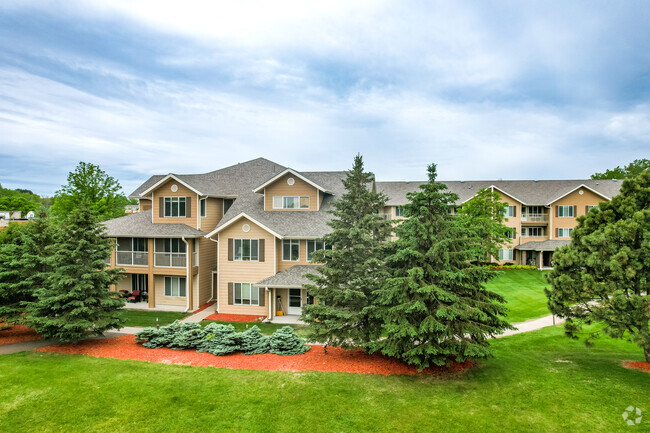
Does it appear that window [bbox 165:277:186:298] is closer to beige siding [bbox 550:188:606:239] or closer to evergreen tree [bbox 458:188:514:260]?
evergreen tree [bbox 458:188:514:260]

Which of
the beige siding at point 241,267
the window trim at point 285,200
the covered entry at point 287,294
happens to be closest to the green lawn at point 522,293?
the covered entry at point 287,294

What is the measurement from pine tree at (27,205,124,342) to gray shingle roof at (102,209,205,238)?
7485mm

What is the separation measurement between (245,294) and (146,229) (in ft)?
29.2

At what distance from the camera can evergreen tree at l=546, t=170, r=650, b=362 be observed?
10.9 metres

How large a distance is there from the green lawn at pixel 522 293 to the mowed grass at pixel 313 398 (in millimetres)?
8715

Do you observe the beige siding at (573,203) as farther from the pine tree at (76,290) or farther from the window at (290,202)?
the pine tree at (76,290)

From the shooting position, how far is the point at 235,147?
Answer: 128ft

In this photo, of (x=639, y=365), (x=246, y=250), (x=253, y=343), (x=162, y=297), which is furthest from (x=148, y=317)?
(x=639, y=365)

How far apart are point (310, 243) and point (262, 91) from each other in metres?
16.5

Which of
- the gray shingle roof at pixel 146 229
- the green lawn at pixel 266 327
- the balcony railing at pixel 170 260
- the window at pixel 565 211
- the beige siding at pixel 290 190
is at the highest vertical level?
the beige siding at pixel 290 190

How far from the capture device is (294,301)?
22250mm

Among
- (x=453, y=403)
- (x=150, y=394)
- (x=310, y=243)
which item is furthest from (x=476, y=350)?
(x=310, y=243)

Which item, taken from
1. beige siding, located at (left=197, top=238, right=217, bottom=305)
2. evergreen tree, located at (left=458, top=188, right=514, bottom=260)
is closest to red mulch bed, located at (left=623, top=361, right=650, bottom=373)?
evergreen tree, located at (left=458, top=188, right=514, bottom=260)

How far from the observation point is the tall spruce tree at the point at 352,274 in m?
13.6
